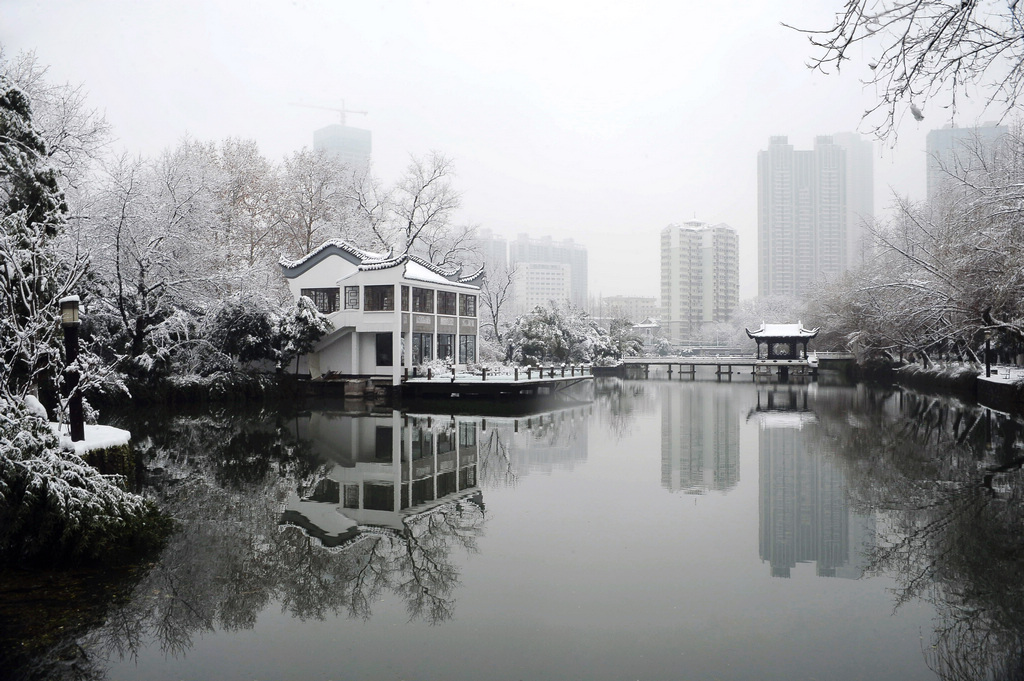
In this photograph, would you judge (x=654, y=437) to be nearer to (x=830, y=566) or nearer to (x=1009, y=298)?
(x=1009, y=298)

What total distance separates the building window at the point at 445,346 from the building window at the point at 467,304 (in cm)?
171

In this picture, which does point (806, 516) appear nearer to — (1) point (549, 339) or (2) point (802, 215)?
(1) point (549, 339)

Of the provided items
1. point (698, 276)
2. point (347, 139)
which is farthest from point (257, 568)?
point (698, 276)

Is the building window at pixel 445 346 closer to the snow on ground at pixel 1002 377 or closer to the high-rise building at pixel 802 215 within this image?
the snow on ground at pixel 1002 377

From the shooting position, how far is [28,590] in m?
7.05

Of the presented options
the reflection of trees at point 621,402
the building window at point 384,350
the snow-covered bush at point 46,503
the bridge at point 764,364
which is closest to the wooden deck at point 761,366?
the bridge at point 764,364

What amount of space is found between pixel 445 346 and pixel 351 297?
5.05m

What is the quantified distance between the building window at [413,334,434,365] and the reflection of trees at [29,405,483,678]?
20.2 m

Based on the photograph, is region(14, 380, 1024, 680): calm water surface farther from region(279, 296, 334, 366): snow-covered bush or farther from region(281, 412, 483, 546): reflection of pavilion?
region(279, 296, 334, 366): snow-covered bush

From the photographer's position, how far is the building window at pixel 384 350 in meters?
33.1

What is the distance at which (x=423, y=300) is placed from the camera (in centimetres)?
3425

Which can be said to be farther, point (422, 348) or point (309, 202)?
point (309, 202)

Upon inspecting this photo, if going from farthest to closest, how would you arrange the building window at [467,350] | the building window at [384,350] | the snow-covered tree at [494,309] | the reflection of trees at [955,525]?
the snow-covered tree at [494,309] → the building window at [467,350] → the building window at [384,350] → the reflection of trees at [955,525]

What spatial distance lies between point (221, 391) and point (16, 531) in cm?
2177
